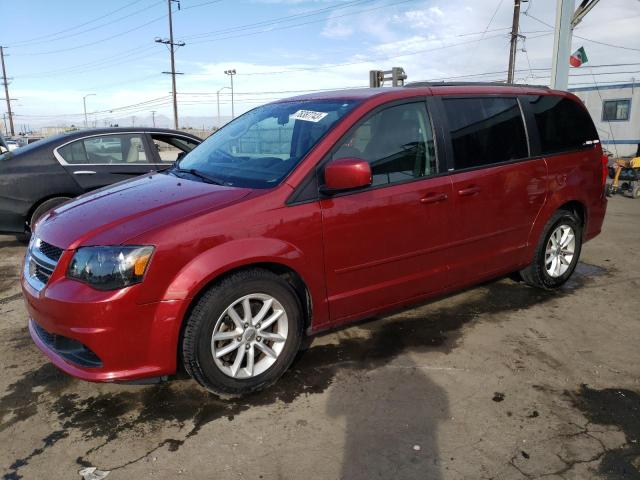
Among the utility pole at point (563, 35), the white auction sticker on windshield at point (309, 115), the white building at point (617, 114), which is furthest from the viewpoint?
the white building at point (617, 114)

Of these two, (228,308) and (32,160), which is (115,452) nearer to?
(228,308)

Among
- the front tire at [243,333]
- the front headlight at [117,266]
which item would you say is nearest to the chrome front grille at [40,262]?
the front headlight at [117,266]

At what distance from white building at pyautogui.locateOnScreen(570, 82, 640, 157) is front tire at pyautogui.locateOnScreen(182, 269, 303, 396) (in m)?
25.4

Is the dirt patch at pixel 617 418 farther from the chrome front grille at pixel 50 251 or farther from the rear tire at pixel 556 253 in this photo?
the chrome front grille at pixel 50 251

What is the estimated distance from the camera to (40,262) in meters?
2.89

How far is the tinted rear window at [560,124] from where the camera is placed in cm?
434

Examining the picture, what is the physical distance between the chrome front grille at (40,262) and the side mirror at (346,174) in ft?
5.14

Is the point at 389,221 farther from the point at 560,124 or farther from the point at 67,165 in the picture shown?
the point at 67,165

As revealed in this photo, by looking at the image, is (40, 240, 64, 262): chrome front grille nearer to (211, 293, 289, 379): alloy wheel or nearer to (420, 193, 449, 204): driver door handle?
(211, 293, 289, 379): alloy wheel

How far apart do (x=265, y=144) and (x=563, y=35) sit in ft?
29.0

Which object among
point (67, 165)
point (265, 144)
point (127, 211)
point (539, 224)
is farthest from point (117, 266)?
point (67, 165)

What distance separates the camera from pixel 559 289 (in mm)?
4859

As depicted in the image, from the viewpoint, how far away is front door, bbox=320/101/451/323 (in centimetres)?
314

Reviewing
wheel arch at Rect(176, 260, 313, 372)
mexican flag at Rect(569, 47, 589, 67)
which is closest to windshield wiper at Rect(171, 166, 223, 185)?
wheel arch at Rect(176, 260, 313, 372)
